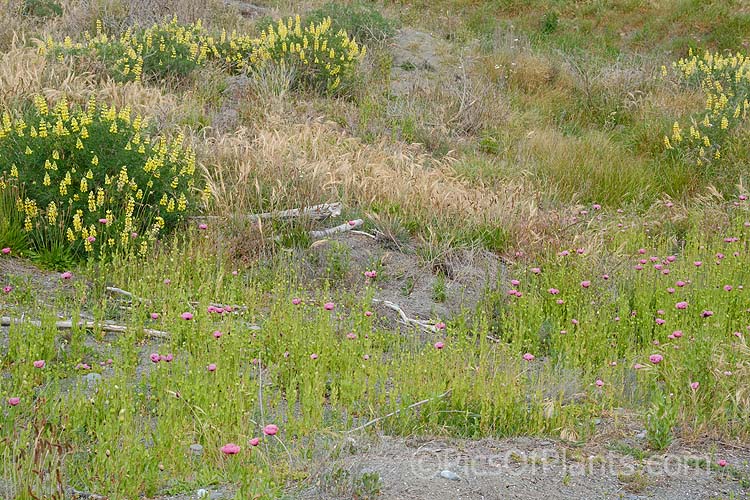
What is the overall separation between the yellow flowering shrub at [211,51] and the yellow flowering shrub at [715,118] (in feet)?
13.9

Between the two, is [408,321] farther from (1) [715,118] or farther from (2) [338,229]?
(1) [715,118]

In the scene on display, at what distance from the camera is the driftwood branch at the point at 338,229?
6.97 m

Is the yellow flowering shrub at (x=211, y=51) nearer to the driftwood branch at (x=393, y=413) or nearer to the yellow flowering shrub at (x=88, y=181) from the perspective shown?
the yellow flowering shrub at (x=88, y=181)

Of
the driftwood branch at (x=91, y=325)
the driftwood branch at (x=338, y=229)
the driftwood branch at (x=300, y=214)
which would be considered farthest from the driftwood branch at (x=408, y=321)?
the driftwood branch at (x=91, y=325)

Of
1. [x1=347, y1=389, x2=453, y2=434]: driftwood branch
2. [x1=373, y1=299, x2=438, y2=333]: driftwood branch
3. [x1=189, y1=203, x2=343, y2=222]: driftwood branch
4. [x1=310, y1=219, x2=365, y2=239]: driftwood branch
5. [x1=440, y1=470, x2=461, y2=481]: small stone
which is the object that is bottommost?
[x1=373, y1=299, x2=438, y2=333]: driftwood branch

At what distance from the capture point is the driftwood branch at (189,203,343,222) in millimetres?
6930

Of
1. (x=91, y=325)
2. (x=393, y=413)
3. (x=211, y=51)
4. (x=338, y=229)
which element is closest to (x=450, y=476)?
(x=393, y=413)

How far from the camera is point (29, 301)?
5477mm

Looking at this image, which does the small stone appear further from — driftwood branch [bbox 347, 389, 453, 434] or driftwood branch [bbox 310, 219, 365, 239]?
driftwood branch [bbox 310, 219, 365, 239]

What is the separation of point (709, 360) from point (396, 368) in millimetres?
1612

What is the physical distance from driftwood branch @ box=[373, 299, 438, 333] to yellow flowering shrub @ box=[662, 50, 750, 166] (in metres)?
5.07

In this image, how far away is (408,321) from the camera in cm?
589

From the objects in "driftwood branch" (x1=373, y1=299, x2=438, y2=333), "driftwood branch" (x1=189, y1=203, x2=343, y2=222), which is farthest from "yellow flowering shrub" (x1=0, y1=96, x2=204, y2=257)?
"driftwood branch" (x1=373, y1=299, x2=438, y2=333)

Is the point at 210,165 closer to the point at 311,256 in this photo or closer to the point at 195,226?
the point at 195,226
